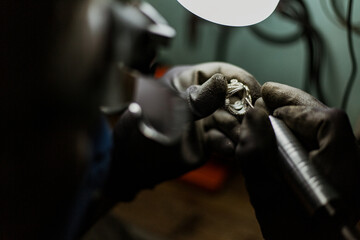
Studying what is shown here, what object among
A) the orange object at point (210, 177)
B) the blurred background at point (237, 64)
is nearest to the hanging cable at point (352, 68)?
the blurred background at point (237, 64)

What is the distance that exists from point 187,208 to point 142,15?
77 cm

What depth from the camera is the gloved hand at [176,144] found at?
0.42 metres

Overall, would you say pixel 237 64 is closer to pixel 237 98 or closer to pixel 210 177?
pixel 237 98

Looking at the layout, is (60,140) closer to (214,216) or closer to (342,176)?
(342,176)

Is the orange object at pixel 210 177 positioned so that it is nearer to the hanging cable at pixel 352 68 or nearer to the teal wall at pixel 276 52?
the teal wall at pixel 276 52

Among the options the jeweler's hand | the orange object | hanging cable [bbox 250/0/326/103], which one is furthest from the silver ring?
the orange object

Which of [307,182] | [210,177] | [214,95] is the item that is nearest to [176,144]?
[214,95]

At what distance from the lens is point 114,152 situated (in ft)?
2.16

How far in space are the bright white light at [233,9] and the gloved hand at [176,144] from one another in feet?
0.22

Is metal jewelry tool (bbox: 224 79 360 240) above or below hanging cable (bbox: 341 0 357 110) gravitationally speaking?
below

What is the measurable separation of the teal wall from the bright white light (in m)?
0.08

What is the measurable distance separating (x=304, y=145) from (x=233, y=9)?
0.19 metres

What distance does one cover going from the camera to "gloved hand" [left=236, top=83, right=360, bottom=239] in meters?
0.34

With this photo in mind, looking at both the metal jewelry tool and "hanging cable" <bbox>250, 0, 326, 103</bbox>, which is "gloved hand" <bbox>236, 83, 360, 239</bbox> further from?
"hanging cable" <bbox>250, 0, 326, 103</bbox>
